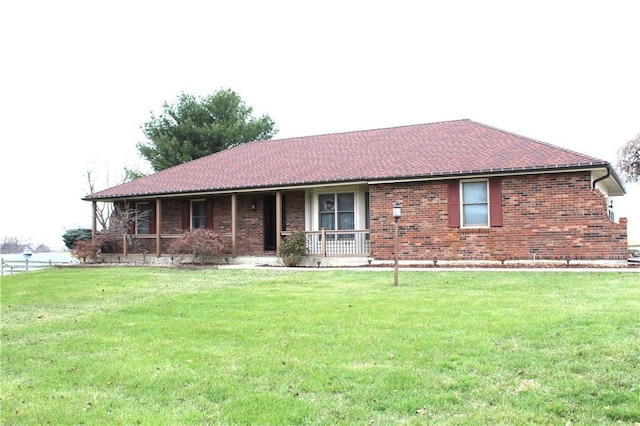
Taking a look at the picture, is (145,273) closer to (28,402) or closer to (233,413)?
(28,402)

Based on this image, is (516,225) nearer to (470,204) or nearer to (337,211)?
(470,204)

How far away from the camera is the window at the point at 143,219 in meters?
22.4

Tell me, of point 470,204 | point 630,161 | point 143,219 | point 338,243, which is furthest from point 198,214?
point 630,161

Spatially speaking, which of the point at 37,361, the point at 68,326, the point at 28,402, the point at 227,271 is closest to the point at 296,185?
the point at 227,271

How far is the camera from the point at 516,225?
15523 mm

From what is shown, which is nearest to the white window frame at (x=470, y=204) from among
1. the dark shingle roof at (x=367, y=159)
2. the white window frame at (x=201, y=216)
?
the dark shingle roof at (x=367, y=159)

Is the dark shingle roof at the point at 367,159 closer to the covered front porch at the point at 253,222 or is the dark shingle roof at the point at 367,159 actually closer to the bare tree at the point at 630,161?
the covered front porch at the point at 253,222

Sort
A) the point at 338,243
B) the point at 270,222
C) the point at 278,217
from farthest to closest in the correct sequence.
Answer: the point at 270,222, the point at 278,217, the point at 338,243

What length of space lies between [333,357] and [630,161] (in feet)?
129

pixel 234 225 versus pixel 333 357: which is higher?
pixel 234 225

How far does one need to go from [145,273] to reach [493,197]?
10906 millimetres

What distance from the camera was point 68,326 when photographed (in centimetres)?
810

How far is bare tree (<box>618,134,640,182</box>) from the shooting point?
1467 inches

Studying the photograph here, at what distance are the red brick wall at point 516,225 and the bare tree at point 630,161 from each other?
88.6 feet
